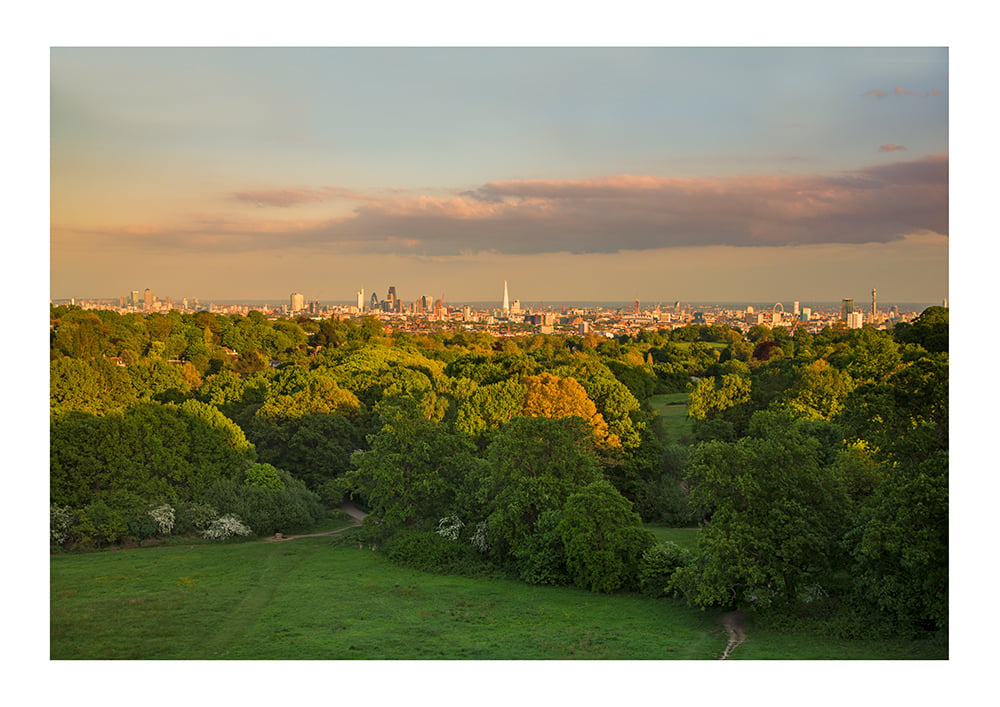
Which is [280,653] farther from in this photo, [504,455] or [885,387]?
[885,387]

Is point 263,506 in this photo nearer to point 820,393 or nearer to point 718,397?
point 718,397

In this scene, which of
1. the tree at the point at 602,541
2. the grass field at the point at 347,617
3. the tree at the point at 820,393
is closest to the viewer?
the grass field at the point at 347,617

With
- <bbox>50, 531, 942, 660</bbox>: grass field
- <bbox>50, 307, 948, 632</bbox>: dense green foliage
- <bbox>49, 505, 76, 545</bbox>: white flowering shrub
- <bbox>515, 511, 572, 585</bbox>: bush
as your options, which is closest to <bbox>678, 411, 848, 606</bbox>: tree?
<bbox>50, 307, 948, 632</bbox>: dense green foliage

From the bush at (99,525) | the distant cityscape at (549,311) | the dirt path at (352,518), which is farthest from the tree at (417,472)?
the bush at (99,525)

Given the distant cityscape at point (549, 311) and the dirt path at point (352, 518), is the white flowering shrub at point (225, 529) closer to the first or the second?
the dirt path at point (352, 518)

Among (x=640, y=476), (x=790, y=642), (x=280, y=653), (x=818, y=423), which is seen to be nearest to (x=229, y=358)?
(x=640, y=476)

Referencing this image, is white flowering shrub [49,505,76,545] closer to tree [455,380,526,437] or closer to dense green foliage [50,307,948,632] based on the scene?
dense green foliage [50,307,948,632]
